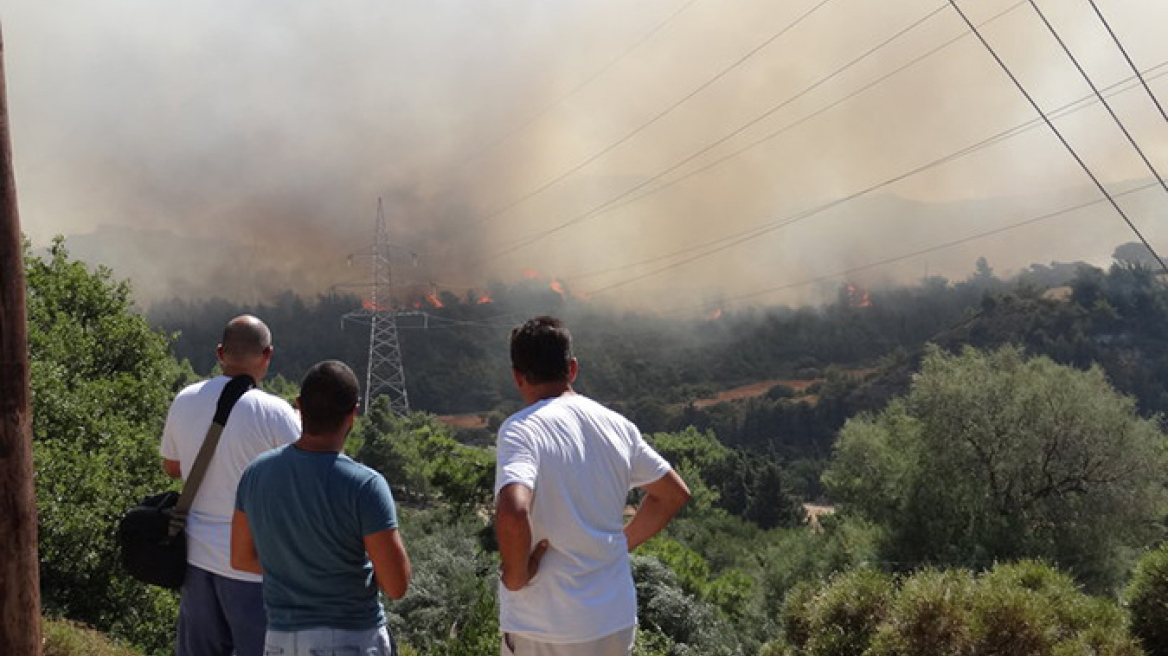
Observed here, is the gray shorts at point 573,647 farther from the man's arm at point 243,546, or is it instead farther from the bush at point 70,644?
the bush at point 70,644

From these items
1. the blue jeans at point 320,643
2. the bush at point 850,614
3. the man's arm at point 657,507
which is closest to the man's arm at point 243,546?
the blue jeans at point 320,643

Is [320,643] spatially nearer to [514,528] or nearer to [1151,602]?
[514,528]

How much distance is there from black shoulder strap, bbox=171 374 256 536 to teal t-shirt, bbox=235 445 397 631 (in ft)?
2.85

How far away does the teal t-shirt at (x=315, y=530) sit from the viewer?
11.8 ft

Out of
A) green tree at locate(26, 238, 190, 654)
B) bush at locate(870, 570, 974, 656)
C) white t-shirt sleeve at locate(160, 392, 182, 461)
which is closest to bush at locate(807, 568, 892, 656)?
bush at locate(870, 570, 974, 656)

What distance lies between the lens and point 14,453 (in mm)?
3895

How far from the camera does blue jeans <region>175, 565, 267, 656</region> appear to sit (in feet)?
14.9

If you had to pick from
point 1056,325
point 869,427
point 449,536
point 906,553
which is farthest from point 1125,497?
point 1056,325

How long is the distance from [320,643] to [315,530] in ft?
1.30

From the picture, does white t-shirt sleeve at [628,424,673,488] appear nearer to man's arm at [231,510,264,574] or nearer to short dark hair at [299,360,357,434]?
short dark hair at [299,360,357,434]

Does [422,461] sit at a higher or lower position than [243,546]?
higher

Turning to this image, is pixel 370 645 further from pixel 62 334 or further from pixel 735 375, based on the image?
pixel 735 375

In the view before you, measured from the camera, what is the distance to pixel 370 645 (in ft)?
12.3

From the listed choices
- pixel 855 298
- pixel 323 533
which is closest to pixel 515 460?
pixel 323 533
